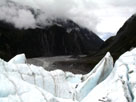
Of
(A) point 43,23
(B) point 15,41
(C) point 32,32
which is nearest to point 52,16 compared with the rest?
(A) point 43,23

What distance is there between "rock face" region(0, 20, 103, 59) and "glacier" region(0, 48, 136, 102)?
316ft

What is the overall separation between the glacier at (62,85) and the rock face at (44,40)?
96297 mm

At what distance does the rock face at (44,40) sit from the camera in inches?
4685

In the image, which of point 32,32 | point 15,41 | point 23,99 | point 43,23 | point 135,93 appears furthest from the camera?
point 43,23

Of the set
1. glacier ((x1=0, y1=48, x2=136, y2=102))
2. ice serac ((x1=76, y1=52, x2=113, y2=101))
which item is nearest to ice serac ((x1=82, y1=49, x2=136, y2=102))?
glacier ((x1=0, y1=48, x2=136, y2=102))

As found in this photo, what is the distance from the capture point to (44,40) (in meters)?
133

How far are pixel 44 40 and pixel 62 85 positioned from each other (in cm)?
12196

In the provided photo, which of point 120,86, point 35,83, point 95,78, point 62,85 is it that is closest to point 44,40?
point 95,78

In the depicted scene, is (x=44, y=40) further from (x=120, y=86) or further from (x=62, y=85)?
(x=120, y=86)

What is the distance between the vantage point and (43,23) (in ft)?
475

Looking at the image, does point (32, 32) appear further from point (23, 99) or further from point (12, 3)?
point (23, 99)

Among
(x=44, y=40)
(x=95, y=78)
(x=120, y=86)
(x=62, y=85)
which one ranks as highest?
(x=120, y=86)

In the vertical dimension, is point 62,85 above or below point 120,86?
below

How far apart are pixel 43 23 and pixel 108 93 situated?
446 feet
